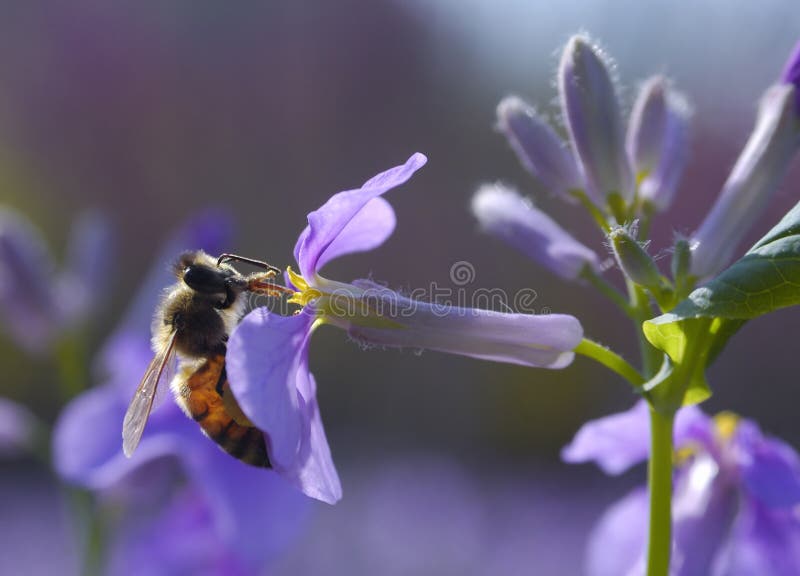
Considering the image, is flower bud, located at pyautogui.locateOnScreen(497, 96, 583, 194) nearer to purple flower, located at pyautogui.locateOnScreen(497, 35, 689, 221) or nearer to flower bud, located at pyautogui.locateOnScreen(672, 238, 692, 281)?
purple flower, located at pyautogui.locateOnScreen(497, 35, 689, 221)

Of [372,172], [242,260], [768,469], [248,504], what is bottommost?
[372,172]

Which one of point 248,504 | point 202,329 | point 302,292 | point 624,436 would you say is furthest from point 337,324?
point 248,504

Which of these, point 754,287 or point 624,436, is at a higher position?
point 754,287

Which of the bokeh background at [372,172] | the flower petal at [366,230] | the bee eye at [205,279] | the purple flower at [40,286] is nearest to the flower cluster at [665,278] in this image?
the flower petal at [366,230]

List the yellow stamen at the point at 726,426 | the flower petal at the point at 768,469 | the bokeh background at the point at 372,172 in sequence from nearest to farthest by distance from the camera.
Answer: the flower petal at the point at 768,469 < the yellow stamen at the point at 726,426 < the bokeh background at the point at 372,172

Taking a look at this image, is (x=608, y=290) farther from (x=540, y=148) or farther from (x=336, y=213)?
(x=336, y=213)

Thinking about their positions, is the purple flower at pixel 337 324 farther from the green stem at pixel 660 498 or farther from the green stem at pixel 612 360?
the green stem at pixel 660 498
